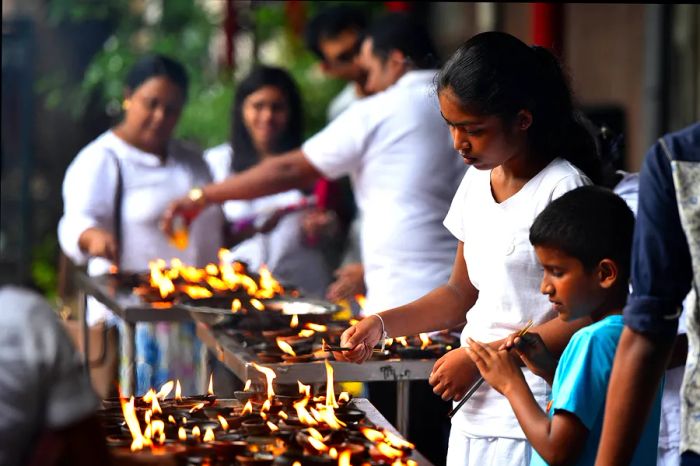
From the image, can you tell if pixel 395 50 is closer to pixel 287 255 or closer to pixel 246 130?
pixel 287 255

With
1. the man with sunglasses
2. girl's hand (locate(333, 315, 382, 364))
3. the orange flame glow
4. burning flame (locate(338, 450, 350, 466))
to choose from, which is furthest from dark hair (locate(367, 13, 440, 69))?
burning flame (locate(338, 450, 350, 466))

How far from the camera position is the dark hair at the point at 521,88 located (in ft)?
11.1

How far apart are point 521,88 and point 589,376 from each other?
86cm

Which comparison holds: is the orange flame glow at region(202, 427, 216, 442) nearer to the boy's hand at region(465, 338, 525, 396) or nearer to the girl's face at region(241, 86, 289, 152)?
the boy's hand at region(465, 338, 525, 396)

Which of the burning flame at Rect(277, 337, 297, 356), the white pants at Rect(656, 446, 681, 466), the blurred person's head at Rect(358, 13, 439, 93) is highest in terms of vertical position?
the blurred person's head at Rect(358, 13, 439, 93)

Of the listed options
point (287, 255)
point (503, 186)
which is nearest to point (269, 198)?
point (287, 255)

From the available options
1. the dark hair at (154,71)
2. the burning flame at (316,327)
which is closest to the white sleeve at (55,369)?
the burning flame at (316,327)

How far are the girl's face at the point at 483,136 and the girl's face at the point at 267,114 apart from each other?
3804 millimetres

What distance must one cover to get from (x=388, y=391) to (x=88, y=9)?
9146mm

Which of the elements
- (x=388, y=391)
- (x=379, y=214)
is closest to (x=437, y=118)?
(x=379, y=214)

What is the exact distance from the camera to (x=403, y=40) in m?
5.78

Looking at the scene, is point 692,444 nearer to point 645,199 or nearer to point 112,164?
point 645,199

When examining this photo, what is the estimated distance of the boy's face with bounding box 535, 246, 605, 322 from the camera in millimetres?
3070

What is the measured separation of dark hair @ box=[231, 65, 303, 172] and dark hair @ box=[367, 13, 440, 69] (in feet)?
4.63
